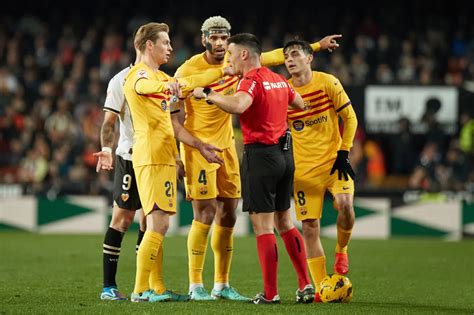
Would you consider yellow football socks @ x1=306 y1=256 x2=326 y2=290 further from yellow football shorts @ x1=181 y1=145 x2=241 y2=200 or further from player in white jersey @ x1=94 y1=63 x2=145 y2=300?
player in white jersey @ x1=94 y1=63 x2=145 y2=300

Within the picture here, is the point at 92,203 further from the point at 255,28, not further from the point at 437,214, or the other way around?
the point at 255,28

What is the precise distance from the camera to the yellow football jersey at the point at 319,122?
9.80m

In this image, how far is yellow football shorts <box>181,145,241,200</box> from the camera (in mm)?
9547

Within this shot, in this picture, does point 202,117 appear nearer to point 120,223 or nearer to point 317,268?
point 120,223

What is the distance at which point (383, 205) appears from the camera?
1855 cm

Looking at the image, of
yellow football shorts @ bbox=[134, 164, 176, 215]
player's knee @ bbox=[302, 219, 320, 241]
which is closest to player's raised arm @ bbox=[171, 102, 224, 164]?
yellow football shorts @ bbox=[134, 164, 176, 215]

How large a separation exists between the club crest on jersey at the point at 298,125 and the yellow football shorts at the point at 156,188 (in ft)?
5.99

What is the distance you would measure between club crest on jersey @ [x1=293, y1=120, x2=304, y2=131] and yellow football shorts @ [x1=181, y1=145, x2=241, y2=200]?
2.23ft

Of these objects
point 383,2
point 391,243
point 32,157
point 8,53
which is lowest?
point 391,243

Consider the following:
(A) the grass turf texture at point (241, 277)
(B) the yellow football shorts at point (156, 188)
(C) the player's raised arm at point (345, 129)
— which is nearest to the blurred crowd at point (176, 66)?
(A) the grass turf texture at point (241, 277)

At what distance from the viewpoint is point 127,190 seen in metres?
9.15

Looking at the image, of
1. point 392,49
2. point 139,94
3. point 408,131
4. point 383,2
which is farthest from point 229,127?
point 383,2

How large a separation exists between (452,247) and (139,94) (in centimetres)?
907

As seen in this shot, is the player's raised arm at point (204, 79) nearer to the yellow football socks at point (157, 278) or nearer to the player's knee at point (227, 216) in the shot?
the player's knee at point (227, 216)
